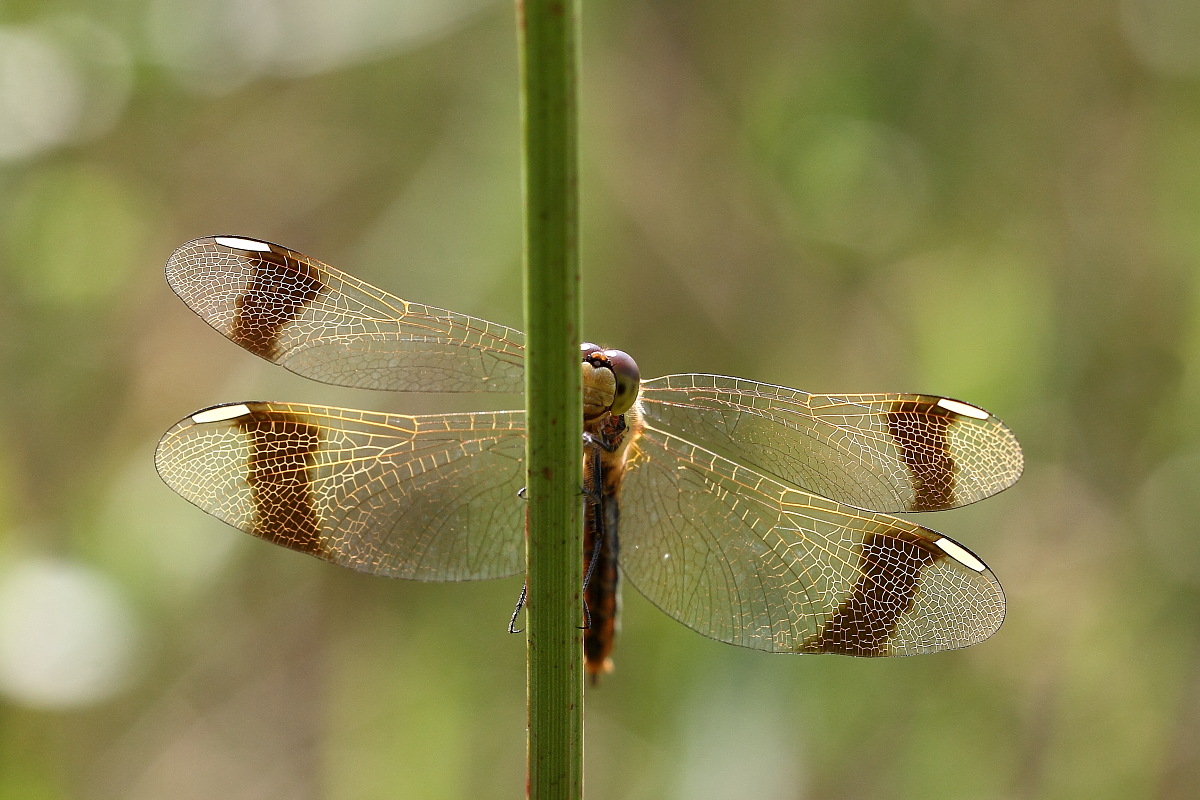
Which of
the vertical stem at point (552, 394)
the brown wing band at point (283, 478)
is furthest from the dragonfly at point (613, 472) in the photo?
the vertical stem at point (552, 394)

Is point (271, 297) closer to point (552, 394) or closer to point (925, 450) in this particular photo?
point (552, 394)

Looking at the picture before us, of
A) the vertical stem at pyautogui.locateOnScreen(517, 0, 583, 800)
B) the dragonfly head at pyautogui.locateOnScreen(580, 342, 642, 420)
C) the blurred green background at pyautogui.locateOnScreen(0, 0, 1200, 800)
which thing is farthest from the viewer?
the blurred green background at pyautogui.locateOnScreen(0, 0, 1200, 800)

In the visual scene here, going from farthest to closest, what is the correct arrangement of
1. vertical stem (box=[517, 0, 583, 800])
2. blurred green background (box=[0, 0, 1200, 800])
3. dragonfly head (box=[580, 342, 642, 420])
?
blurred green background (box=[0, 0, 1200, 800]) < dragonfly head (box=[580, 342, 642, 420]) < vertical stem (box=[517, 0, 583, 800])

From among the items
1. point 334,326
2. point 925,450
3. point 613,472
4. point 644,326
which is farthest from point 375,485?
point 644,326

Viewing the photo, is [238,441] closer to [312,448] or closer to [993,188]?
[312,448]

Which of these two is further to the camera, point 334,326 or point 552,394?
point 334,326

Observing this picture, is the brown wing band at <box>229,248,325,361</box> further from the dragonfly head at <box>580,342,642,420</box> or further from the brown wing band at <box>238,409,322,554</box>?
the dragonfly head at <box>580,342,642,420</box>

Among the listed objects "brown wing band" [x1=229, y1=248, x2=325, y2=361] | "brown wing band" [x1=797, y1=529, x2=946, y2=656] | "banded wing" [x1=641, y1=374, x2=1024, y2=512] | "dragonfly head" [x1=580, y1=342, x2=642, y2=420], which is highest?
"brown wing band" [x1=229, y1=248, x2=325, y2=361]

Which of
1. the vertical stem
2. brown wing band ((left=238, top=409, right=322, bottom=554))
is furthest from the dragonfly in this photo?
the vertical stem
